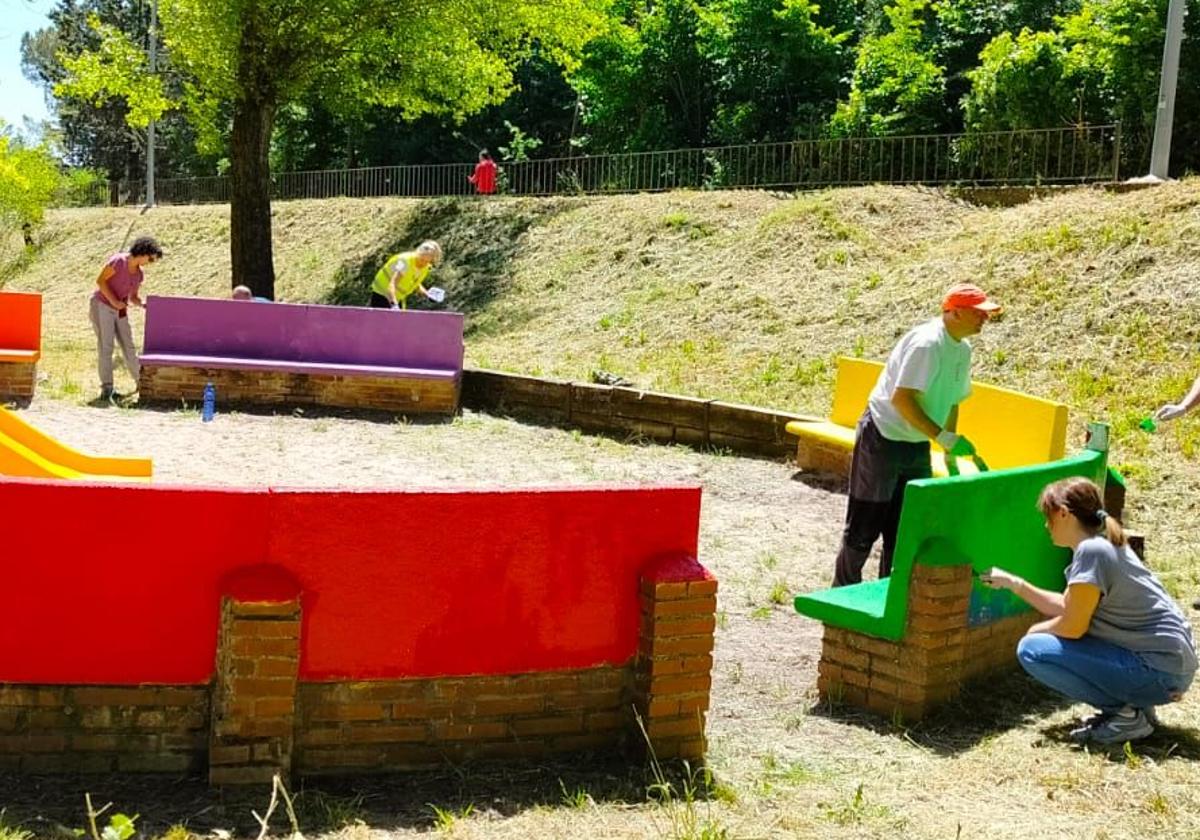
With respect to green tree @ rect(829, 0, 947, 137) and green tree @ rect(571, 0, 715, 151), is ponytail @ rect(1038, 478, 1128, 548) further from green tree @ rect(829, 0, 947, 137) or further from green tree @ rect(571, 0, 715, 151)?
green tree @ rect(571, 0, 715, 151)

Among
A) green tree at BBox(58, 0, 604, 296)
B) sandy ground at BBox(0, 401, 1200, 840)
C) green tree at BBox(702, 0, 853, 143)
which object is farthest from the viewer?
green tree at BBox(702, 0, 853, 143)

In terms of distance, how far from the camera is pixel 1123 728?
4863 mm

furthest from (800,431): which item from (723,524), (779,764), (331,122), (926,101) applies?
(331,122)

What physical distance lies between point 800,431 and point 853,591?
5.18m

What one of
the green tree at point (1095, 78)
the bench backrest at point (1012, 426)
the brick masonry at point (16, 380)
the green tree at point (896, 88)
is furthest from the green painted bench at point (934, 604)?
the green tree at point (896, 88)

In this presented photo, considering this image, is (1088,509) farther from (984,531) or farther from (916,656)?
(916,656)

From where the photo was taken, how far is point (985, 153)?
1969cm

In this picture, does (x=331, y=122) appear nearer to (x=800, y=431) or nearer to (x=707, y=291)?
(x=707, y=291)

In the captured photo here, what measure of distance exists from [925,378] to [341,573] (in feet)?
10.2

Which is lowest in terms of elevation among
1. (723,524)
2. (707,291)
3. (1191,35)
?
(723,524)

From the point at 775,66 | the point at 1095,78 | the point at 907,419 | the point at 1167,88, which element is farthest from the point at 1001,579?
the point at 775,66

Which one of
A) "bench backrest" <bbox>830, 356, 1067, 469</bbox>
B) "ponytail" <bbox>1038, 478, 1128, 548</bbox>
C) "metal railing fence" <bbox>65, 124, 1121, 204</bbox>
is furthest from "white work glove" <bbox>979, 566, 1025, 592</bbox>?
"metal railing fence" <bbox>65, 124, 1121, 204</bbox>

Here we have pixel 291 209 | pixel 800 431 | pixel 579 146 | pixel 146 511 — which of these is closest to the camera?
pixel 146 511

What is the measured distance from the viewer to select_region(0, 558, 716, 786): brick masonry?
4145mm
